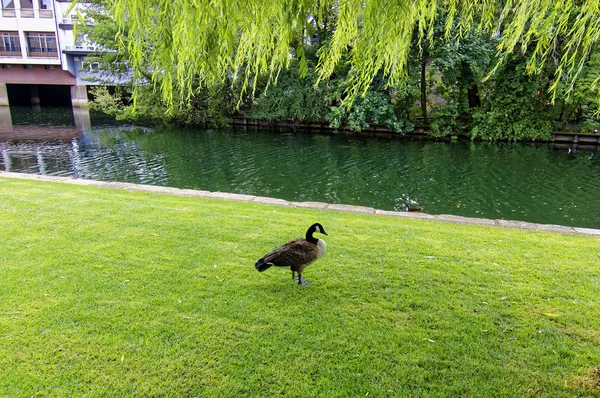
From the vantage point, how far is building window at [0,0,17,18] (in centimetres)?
3694

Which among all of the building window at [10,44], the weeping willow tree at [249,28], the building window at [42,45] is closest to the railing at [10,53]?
the building window at [10,44]

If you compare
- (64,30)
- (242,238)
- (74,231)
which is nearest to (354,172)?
(242,238)

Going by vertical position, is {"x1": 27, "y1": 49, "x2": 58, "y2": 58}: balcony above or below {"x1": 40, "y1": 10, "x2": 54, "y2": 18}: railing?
below

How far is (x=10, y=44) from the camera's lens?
38000 millimetres

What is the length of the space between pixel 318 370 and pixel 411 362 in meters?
0.74

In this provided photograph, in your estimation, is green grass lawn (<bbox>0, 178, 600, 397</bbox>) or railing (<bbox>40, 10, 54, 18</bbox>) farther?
railing (<bbox>40, 10, 54, 18</bbox>)

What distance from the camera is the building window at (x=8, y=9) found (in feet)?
121

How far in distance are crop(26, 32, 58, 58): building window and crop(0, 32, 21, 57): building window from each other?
37.7 inches

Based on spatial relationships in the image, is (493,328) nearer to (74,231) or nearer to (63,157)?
(74,231)

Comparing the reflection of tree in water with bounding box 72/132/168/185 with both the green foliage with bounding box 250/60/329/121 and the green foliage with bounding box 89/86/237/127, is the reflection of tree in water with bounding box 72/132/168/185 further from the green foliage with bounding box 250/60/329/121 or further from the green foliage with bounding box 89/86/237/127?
the green foliage with bounding box 250/60/329/121

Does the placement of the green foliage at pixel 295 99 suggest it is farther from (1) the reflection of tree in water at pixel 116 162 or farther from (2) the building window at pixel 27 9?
(2) the building window at pixel 27 9

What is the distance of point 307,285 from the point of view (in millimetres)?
4223

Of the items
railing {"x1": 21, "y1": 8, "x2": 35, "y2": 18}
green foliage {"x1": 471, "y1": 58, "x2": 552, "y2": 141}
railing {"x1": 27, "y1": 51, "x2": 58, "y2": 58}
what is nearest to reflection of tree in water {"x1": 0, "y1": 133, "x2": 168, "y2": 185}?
green foliage {"x1": 471, "y1": 58, "x2": 552, "y2": 141}

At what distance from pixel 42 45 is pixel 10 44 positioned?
286cm
